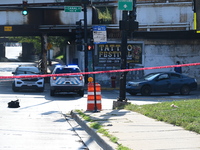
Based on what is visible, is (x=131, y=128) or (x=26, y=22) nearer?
(x=131, y=128)

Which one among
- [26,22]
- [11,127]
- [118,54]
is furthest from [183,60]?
[11,127]

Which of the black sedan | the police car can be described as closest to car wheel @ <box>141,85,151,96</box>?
the black sedan

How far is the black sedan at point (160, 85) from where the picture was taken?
25.8 meters

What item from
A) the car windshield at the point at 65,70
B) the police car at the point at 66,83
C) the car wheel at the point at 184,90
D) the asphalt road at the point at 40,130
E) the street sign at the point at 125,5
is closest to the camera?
the asphalt road at the point at 40,130

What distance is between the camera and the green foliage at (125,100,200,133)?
11.0 metres

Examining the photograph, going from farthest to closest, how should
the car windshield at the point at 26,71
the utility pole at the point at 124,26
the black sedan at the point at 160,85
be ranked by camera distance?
the car windshield at the point at 26,71 → the black sedan at the point at 160,85 → the utility pole at the point at 124,26

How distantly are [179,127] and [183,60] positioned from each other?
2489 cm

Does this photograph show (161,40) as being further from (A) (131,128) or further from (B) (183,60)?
(A) (131,128)

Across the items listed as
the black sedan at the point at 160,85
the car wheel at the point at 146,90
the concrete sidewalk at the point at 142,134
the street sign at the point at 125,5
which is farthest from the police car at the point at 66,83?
the concrete sidewalk at the point at 142,134

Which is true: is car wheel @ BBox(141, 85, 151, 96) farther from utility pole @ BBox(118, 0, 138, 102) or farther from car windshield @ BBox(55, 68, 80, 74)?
utility pole @ BBox(118, 0, 138, 102)

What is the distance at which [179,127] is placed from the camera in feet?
35.9

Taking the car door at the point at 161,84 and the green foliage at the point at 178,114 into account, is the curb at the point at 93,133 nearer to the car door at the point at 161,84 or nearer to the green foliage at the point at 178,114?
Result: the green foliage at the point at 178,114

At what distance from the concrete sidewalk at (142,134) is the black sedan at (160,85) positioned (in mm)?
12042

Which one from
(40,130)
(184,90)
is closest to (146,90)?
(184,90)
